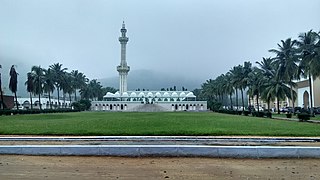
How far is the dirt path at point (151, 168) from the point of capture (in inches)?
352

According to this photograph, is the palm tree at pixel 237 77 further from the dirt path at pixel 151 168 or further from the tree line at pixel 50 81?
the dirt path at pixel 151 168

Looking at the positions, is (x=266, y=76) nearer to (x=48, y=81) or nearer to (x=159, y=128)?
(x=159, y=128)

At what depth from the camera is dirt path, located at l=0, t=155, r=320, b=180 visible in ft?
29.3

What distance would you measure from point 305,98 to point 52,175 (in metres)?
90.3

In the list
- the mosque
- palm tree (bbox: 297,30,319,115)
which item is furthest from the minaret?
palm tree (bbox: 297,30,319,115)

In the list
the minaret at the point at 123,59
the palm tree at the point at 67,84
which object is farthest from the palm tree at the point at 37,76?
the minaret at the point at 123,59

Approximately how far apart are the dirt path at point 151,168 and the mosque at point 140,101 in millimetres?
93642

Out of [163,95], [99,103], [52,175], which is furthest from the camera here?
[163,95]

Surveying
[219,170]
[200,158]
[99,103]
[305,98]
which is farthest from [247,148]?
[99,103]

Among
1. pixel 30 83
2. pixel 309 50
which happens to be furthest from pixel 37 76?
pixel 309 50

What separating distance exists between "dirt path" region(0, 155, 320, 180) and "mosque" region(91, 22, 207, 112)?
3687 inches

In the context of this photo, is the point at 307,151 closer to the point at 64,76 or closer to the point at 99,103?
the point at 64,76

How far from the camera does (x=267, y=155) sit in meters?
11.7

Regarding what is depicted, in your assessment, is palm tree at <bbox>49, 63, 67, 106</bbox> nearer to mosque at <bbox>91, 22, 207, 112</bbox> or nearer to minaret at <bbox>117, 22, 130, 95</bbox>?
mosque at <bbox>91, 22, 207, 112</bbox>
